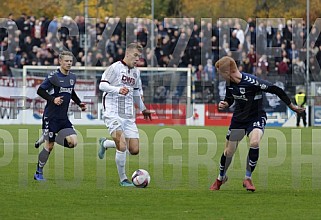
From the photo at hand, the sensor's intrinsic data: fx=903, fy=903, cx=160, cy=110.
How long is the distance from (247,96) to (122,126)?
2221 mm

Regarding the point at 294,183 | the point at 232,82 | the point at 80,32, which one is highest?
the point at 80,32

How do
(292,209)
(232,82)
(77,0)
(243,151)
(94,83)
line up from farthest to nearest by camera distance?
(77,0) → (94,83) → (243,151) → (232,82) → (292,209)

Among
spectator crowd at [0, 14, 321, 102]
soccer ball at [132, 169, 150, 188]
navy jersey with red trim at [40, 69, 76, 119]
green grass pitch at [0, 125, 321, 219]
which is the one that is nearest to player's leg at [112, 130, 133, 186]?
green grass pitch at [0, 125, 321, 219]

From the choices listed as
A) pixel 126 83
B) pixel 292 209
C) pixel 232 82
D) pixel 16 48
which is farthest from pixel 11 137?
pixel 292 209

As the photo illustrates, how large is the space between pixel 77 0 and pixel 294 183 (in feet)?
82.2

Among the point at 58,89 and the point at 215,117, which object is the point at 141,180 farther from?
the point at 215,117

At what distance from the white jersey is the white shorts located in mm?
72

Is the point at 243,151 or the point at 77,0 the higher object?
the point at 77,0

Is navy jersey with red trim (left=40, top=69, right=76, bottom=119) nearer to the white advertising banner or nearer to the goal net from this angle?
the goal net

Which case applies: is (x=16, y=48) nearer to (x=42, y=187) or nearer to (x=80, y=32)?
(x=80, y=32)

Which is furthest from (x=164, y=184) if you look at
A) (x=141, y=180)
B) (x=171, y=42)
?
(x=171, y=42)

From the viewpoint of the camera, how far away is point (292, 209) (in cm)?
1114

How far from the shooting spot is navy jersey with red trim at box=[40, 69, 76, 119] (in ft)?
50.2

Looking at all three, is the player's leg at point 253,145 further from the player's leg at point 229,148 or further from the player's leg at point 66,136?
the player's leg at point 66,136
